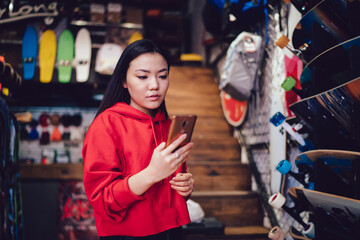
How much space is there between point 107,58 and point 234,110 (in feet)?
5.89

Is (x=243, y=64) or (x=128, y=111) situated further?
(x=243, y=64)

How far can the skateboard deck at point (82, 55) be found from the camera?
401 centimetres

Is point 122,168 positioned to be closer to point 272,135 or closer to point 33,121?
point 272,135

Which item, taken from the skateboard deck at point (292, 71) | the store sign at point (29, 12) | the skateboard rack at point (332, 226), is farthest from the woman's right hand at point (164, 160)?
the store sign at point (29, 12)

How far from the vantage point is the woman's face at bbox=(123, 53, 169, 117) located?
42.3 inches

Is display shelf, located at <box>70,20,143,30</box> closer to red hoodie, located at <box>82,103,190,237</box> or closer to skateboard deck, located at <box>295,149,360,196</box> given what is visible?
red hoodie, located at <box>82,103,190,237</box>

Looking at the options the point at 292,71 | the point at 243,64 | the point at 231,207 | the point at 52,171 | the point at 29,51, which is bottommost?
the point at 231,207

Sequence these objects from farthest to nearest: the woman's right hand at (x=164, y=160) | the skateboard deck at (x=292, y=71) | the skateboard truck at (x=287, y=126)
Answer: the skateboard deck at (x=292, y=71) → the skateboard truck at (x=287, y=126) → the woman's right hand at (x=164, y=160)

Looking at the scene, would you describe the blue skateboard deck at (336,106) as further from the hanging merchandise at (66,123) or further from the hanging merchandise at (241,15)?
the hanging merchandise at (66,123)

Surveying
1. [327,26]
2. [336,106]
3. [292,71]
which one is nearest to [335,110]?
[336,106]

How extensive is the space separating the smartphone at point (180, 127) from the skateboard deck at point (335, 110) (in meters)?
0.54

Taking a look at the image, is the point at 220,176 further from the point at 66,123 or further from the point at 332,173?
the point at 66,123

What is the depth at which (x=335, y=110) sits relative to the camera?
3.90 ft

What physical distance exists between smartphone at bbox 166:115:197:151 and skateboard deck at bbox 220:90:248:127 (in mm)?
2415
